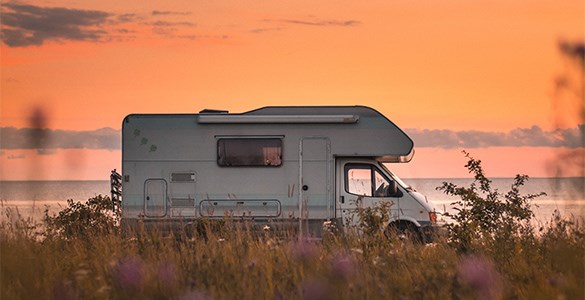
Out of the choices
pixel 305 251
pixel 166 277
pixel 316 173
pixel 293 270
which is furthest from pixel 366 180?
pixel 166 277

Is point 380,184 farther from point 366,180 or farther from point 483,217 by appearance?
point 483,217

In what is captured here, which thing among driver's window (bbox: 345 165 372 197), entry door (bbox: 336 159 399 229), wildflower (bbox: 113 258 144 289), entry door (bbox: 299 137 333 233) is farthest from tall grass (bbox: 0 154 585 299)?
driver's window (bbox: 345 165 372 197)

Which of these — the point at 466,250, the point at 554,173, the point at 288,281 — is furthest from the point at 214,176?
the point at 554,173

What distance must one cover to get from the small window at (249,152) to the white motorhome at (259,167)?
0.07ft

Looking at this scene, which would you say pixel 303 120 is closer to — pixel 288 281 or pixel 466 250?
pixel 466 250

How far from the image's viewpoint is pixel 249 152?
18.4 m

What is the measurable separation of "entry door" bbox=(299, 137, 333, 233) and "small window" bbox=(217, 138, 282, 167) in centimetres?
52

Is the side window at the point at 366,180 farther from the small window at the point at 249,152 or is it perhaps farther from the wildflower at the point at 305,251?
the wildflower at the point at 305,251

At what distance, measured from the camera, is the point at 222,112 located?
19016 millimetres

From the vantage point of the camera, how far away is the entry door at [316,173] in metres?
18.4

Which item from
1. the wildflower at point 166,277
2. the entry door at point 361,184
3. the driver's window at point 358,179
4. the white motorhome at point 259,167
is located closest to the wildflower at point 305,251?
the wildflower at point 166,277

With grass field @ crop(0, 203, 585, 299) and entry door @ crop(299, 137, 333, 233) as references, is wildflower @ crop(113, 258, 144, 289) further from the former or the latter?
entry door @ crop(299, 137, 333, 233)

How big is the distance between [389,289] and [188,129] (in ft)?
37.9

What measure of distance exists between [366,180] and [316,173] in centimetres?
111
